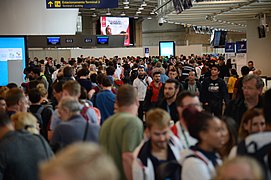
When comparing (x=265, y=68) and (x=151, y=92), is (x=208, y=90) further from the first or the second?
(x=265, y=68)

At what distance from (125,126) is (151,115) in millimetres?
379

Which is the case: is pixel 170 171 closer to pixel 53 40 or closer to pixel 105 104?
pixel 105 104

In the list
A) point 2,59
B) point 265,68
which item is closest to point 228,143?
point 2,59

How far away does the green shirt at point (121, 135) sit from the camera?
4756 millimetres

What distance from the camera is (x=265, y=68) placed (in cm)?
2333

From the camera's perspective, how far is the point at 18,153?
14.7 ft

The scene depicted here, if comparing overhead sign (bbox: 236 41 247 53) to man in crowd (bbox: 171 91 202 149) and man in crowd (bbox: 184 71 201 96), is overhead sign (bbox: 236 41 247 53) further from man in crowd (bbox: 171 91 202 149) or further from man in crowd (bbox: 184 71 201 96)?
man in crowd (bbox: 171 91 202 149)

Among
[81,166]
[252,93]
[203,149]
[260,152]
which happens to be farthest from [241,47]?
[81,166]

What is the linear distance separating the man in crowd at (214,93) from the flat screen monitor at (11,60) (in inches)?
270

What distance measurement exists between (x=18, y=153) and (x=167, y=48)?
93.0ft

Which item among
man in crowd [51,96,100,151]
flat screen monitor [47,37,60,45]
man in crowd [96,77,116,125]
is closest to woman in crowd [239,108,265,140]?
man in crowd [51,96,100,151]

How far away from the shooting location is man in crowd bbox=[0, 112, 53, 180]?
4.48 meters

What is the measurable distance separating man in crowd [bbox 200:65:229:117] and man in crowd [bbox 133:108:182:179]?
238 inches

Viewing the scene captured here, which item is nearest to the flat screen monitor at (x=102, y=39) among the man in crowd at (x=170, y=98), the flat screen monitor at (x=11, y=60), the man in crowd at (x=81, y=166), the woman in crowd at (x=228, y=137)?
the flat screen monitor at (x=11, y=60)
